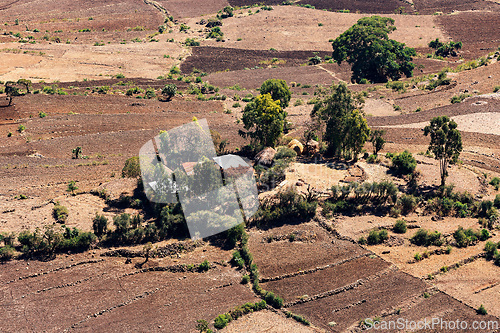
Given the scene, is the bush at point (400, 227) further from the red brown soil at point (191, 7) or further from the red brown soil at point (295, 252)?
the red brown soil at point (191, 7)

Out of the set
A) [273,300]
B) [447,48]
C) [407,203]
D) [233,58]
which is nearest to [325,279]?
[273,300]

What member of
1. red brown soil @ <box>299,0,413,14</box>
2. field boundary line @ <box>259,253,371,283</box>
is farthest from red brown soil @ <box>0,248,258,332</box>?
red brown soil @ <box>299,0,413,14</box>

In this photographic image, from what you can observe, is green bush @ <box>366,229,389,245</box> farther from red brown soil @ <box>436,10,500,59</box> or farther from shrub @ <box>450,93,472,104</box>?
red brown soil @ <box>436,10,500,59</box>

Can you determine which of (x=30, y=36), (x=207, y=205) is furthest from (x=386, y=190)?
(x=30, y=36)

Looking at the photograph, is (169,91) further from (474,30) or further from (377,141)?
(474,30)

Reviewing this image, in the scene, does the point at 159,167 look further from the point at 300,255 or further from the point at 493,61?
the point at 493,61

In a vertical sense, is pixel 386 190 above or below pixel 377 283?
above
